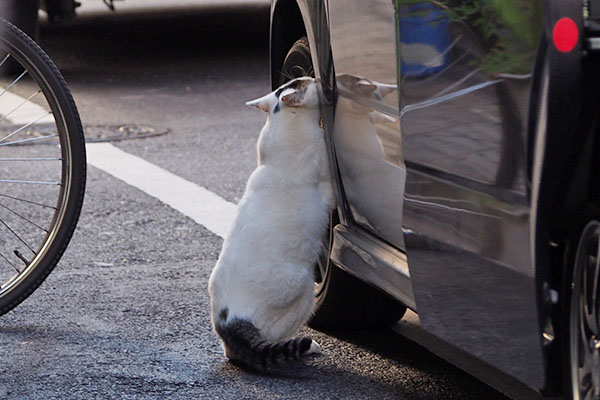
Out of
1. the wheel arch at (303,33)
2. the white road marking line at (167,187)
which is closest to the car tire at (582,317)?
the wheel arch at (303,33)

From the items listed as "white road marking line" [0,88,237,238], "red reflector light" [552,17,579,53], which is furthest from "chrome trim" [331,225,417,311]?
"white road marking line" [0,88,237,238]

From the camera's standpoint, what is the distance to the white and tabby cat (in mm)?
3793

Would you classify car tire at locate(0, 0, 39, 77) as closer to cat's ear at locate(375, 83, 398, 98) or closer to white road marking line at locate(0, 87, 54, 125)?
white road marking line at locate(0, 87, 54, 125)

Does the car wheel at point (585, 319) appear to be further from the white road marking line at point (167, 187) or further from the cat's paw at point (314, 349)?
the white road marking line at point (167, 187)

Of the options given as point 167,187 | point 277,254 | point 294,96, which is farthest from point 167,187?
point 277,254

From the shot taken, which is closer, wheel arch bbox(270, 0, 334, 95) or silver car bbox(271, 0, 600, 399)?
silver car bbox(271, 0, 600, 399)

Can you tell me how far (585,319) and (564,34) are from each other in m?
0.65

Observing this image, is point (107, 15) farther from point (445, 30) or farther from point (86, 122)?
point (445, 30)

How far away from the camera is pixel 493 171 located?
258cm

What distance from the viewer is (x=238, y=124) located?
9047 millimetres

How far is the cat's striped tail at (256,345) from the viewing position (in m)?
3.78

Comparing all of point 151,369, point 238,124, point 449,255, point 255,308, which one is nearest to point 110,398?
point 151,369

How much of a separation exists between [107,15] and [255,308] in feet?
43.0

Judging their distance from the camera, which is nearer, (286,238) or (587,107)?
(587,107)
